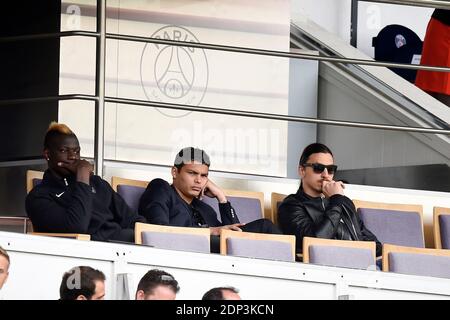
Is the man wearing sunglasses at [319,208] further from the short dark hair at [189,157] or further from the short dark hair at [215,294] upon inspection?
the short dark hair at [215,294]

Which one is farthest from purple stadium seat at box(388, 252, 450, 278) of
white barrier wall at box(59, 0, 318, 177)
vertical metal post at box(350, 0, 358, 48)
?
vertical metal post at box(350, 0, 358, 48)

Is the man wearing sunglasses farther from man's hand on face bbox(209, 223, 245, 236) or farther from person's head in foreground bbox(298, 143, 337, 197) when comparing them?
man's hand on face bbox(209, 223, 245, 236)

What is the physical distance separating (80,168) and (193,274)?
0.91m

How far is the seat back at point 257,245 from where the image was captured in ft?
19.8

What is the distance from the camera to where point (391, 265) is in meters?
6.36

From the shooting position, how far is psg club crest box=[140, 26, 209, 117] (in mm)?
7945

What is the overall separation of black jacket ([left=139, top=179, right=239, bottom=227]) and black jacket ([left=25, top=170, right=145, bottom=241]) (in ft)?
0.36

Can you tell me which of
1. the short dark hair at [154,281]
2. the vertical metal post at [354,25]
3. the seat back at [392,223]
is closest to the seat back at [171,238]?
the short dark hair at [154,281]

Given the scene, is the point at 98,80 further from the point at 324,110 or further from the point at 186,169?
the point at 324,110

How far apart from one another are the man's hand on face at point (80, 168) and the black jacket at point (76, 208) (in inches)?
1.2

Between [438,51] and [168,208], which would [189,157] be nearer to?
[168,208]

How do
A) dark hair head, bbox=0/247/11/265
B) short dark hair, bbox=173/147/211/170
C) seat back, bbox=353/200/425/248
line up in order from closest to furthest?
1. dark hair head, bbox=0/247/11/265
2. short dark hair, bbox=173/147/211/170
3. seat back, bbox=353/200/425/248

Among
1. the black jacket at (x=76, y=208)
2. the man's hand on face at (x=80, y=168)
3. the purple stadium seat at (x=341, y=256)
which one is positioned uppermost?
the man's hand on face at (x=80, y=168)
